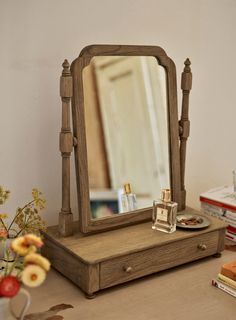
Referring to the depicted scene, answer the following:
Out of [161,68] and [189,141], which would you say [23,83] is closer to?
[161,68]

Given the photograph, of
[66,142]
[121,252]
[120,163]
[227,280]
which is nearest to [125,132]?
[120,163]

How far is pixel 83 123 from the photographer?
1.17 m

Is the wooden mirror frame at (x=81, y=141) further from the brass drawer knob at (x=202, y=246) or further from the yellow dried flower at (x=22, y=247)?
the yellow dried flower at (x=22, y=247)

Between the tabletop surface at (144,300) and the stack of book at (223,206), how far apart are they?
25 cm

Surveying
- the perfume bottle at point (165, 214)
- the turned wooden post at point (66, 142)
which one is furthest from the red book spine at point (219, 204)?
the turned wooden post at point (66, 142)

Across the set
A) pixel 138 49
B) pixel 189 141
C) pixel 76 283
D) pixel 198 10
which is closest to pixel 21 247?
pixel 76 283

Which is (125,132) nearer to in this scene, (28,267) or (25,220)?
(25,220)

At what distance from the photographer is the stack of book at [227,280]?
114 centimetres

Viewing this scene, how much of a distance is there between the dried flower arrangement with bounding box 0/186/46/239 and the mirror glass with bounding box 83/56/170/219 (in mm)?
129

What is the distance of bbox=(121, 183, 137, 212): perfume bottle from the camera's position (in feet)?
4.17

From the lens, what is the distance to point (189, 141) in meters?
1.62

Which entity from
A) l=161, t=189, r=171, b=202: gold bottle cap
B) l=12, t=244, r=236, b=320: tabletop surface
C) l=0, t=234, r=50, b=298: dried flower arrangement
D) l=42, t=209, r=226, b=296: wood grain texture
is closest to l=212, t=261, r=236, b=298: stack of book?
l=12, t=244, r=236, b=320: tabletop surface

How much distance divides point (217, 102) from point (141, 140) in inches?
19.1

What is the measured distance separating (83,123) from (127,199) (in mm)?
235
